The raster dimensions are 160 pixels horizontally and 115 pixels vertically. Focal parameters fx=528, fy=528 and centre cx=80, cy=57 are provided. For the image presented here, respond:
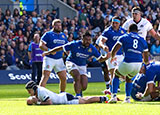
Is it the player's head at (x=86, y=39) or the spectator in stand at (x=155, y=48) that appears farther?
the spectator in stand at (x=155, y=48)

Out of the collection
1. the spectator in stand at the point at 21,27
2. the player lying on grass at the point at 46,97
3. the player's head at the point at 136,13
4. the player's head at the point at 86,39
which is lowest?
the player lying on grass at the point at 46,97

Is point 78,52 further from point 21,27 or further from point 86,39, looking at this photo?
point 21,27

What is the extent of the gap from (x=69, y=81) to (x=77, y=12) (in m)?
6.89

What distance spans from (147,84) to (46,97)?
3152mm

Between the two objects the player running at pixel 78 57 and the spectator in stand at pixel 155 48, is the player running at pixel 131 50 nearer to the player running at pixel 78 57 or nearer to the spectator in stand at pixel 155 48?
the player running at pixel 78 57

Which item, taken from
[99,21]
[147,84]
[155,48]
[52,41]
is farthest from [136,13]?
[99,21]

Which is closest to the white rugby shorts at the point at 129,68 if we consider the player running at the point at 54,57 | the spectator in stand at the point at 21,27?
the player running at the point at 54,57

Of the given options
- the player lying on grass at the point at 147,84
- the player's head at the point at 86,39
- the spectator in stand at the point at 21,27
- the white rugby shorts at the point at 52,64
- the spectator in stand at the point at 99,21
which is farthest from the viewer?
the spectator in stand at the point at 99,21

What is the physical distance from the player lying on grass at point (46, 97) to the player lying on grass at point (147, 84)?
190 centimetres

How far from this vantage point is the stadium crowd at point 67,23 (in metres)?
28.6

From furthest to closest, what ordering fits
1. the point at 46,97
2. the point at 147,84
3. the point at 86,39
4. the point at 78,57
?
the point at 78,57, the point at 86,39, the point at 147,84, the point at 46,97

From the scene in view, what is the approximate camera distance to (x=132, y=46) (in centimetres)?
1438

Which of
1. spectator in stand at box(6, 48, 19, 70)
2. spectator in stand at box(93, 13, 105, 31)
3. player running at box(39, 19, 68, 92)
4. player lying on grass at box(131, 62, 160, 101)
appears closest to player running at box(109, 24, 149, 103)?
player lying on grass at box(131, 62, 160, 101)

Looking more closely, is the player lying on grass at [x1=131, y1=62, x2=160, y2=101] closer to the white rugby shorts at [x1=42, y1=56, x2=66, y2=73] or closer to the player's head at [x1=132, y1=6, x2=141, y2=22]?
the player's head at [x1=132, y1=6, x2=141, y2=22]
